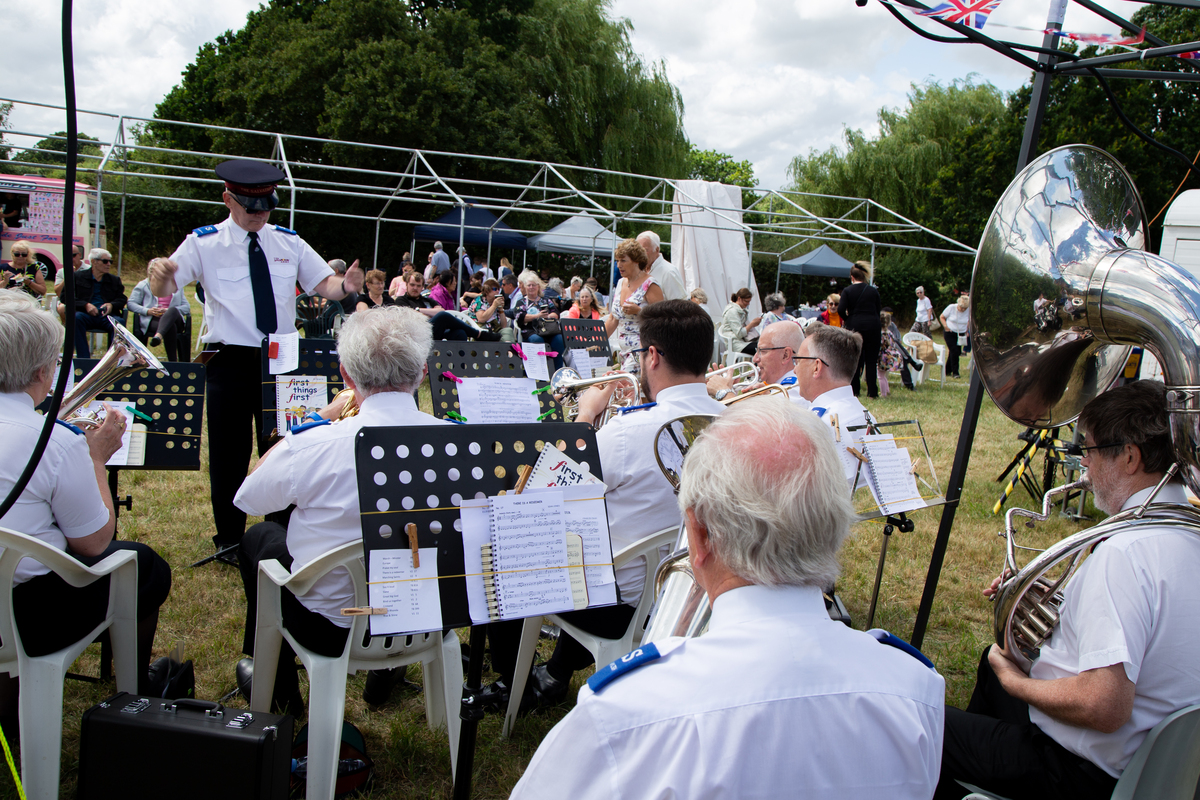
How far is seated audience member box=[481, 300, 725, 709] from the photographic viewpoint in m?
2.56

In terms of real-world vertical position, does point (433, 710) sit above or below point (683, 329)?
below

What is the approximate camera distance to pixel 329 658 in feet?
7.22

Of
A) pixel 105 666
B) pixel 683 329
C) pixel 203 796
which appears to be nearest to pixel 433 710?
pixel 203 796

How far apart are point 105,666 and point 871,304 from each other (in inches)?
367

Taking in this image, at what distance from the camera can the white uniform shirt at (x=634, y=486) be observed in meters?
2.56

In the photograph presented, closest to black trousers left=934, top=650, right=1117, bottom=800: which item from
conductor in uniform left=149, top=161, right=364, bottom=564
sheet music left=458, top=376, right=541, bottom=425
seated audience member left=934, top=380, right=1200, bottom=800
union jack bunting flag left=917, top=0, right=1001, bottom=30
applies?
seated audience member left=934, top=380, right=1200, bottom=800

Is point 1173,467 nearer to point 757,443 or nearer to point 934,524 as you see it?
point 757,443

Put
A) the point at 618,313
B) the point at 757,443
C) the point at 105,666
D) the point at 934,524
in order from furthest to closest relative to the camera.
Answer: the point at 618,313
the point at 934,524
the point at 105,666
the point at 757,443

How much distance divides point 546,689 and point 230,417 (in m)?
2.18

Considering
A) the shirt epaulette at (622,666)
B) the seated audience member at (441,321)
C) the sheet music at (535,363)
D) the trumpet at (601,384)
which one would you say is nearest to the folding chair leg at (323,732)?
the shirt epaulette at (622,666)

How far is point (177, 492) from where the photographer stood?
5.12 meters

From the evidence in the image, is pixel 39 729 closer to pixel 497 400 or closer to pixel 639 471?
pixel 639 471

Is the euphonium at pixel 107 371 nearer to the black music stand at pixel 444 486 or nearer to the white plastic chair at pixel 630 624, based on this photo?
the black music stand at pixel 444 486

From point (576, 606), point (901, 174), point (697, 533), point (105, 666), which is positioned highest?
point (901, 174)
